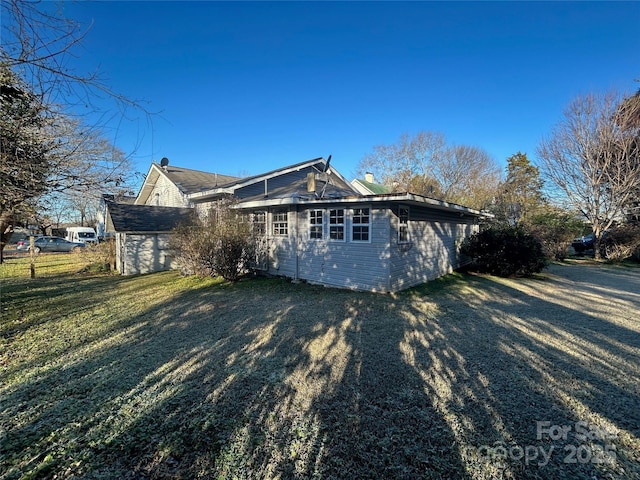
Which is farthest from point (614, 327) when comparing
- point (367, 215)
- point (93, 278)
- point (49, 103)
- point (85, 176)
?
point (93, 278)

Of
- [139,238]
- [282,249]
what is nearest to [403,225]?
[282,249]

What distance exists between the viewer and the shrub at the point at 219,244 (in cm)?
945

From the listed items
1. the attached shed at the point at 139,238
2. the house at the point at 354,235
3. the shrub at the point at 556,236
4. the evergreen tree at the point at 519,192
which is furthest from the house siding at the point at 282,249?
the evergreen tree at the point at 519,192

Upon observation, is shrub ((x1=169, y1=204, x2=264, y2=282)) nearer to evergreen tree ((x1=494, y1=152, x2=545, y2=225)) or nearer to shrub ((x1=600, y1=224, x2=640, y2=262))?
shrub ((x1=600, y1=224, x2=640, y2=262))

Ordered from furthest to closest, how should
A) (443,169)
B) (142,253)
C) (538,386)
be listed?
(443,169), (142,253), (538,386)

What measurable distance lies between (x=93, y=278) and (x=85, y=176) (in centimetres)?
979

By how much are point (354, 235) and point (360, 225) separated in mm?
382

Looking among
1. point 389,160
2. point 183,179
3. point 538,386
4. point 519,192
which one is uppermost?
point 389,160

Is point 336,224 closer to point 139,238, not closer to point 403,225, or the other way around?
point 403,225

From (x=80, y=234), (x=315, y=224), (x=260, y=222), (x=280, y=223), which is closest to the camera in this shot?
(x=315, y=224)

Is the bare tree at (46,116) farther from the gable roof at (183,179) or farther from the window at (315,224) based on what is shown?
the gable roof at (183,179)

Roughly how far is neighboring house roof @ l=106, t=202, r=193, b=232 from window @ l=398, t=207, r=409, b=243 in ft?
28.1

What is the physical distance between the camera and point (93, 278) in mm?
11570

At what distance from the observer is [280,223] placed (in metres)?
10.9
